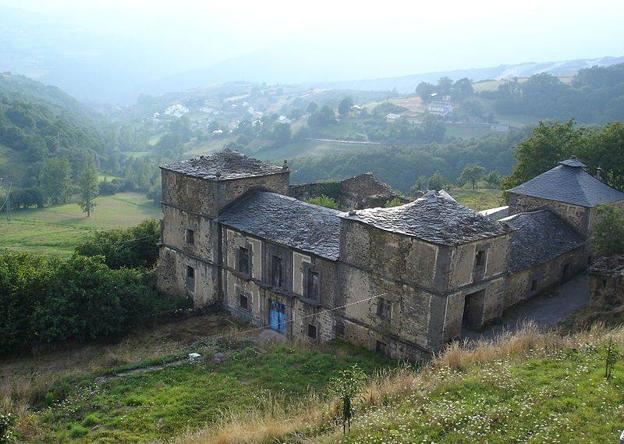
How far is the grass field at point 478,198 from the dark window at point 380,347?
101 ft

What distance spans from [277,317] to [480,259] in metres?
9.67

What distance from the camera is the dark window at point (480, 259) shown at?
22.5 metres

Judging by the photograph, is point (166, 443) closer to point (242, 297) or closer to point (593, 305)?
point (242, 297)

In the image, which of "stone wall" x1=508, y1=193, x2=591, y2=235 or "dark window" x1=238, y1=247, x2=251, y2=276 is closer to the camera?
"dark window" x1=238, y1=247, x2=251, y2=276

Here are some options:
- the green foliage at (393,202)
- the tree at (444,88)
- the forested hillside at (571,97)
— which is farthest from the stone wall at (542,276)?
the tree at (444,88)

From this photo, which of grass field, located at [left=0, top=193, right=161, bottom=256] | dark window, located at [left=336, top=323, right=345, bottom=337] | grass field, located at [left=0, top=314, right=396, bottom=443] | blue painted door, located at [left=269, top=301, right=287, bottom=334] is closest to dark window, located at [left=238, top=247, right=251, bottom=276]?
blue painted door, located at [left=269, top=301, right=287, bottom=334]

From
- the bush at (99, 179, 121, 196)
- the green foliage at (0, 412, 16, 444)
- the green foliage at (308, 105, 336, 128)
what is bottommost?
the bush at (99, 179, 121, 196)

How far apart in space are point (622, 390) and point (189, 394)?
12.0 m

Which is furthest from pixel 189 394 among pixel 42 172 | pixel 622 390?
pixel 42 172

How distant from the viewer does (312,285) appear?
25.6 metres

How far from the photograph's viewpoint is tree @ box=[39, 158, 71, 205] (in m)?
83.4

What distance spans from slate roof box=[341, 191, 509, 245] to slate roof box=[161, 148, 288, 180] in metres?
9.00

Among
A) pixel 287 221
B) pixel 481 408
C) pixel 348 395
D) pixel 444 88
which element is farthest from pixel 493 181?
→ pixel 444 88

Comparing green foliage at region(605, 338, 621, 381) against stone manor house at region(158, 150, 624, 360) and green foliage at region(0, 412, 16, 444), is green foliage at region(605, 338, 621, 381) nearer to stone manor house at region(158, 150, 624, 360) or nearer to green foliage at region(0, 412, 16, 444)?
stone manor house at region(158, 150, 624, 360)
